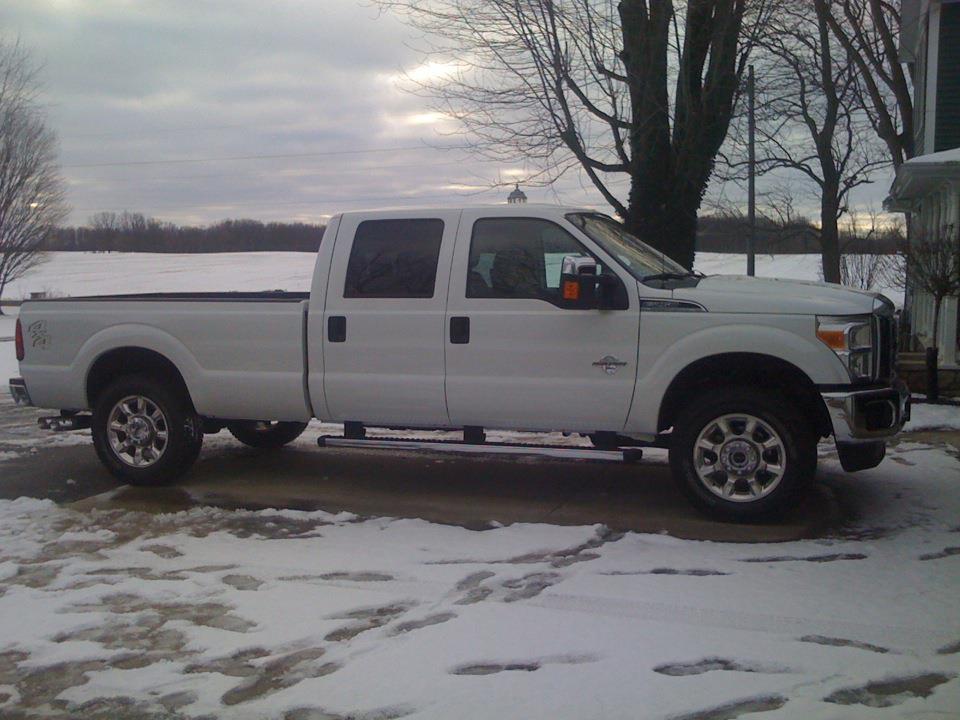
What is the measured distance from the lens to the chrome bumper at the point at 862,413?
20.1 ft

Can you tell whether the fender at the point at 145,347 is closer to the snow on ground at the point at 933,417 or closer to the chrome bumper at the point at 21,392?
the chrome bumper at the point at 21,392

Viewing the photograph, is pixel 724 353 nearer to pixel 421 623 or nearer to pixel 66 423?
pixel 421 623

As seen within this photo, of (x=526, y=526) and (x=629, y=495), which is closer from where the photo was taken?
(x=526, y=526)

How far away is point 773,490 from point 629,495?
1350mm

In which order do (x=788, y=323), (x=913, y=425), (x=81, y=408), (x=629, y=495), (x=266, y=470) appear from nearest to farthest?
(x=788, y=323) < (x=629, y=495) < (x=81, y=408) < (x=266, y=470) < (x=913, y=425)

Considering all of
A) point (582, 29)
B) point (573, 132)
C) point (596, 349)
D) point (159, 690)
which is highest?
point (582, 29)

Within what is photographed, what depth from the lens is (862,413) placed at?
242 inches

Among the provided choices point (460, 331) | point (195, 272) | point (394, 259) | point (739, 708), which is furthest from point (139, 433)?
point (195, 272)

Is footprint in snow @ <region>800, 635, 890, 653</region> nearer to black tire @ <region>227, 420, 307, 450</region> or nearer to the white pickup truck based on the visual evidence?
the white pickup truck

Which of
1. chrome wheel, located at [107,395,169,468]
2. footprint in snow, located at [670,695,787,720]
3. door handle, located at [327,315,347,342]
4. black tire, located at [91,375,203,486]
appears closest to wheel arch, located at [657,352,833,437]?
door handle, located at [327,315,347,342]

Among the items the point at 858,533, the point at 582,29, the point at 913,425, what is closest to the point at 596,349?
the point at 858,533

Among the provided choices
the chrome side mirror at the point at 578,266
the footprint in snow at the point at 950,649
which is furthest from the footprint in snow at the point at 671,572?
the chrome side mirror at the point at 578,266

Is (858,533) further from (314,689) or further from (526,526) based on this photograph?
(314,689)

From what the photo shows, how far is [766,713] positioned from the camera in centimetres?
378
